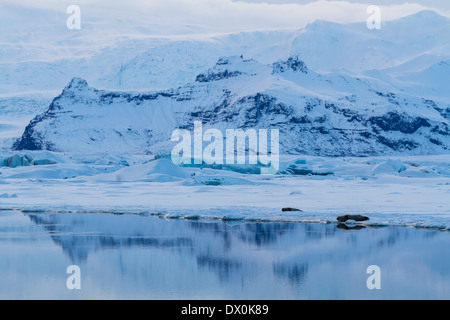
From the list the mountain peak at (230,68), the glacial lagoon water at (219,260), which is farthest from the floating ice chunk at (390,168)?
the mountain peak at (230,68)

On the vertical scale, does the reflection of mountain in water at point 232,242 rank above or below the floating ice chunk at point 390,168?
above

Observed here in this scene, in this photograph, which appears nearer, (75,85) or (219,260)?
(219,260)

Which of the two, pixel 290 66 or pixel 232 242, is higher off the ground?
pixel 290 66

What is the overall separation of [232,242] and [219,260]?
305 cm

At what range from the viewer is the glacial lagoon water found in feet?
52.1

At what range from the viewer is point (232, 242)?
22438mm

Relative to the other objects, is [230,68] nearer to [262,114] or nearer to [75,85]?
[262,114]

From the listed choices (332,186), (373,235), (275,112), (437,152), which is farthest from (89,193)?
(437,152)

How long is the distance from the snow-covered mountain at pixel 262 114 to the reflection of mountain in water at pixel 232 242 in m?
119

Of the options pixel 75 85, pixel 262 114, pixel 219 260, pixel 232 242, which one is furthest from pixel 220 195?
pixel 75 85

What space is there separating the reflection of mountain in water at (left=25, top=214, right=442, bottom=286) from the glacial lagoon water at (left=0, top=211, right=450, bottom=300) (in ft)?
0.09

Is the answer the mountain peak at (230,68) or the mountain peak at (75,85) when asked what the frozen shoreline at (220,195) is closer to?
the mountain peak at (230,68)

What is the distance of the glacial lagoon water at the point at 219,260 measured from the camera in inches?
625

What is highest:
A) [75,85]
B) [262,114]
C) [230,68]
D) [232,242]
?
[230,68]
